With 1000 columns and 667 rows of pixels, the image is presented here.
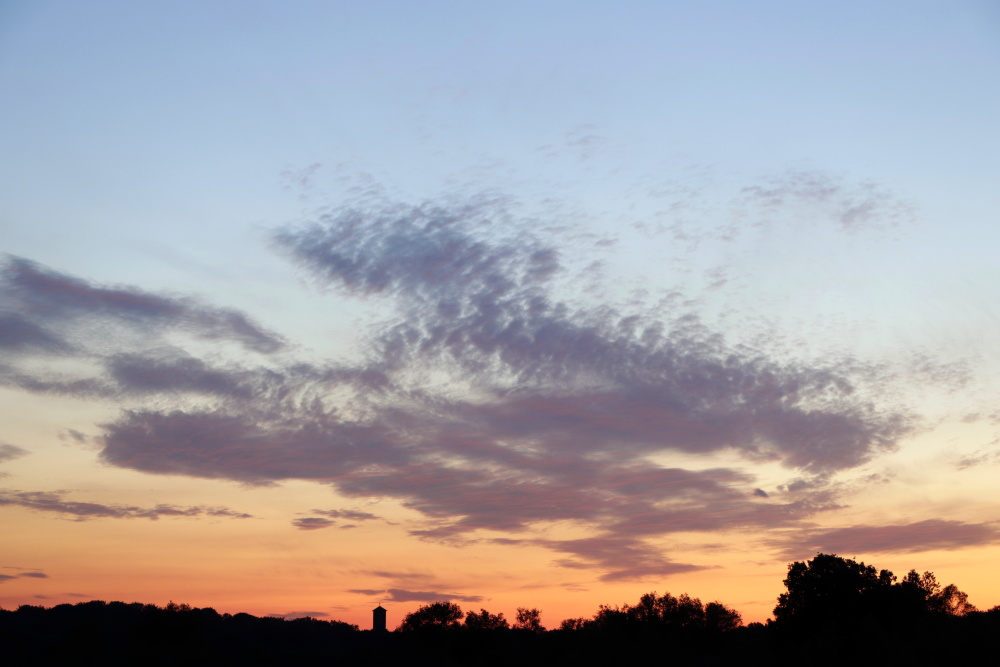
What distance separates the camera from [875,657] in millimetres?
62812

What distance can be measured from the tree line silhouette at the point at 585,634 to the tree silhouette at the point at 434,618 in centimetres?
19

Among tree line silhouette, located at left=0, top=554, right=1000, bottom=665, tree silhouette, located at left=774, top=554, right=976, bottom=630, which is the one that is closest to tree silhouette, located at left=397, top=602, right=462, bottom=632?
tree line silhouette, located at left=0, top=554, right=1000, bottom=665

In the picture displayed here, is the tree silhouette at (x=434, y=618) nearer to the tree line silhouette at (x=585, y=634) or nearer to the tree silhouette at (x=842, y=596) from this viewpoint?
the tree line silhouette at (x=585, y=634)

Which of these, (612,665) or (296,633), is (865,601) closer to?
(612,665)

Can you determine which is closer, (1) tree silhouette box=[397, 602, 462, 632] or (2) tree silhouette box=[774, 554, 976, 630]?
(2) tree silhouette box=[774, 554, 976, 630]

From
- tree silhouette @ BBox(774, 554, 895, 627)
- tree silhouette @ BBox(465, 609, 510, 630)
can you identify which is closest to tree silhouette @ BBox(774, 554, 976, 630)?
tree silhouette @ BBox(774, 554, 895, 627)

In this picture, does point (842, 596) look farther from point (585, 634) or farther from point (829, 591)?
point (585, 634)

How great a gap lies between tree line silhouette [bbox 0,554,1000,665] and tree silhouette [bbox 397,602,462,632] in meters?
0.19

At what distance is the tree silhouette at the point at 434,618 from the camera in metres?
144

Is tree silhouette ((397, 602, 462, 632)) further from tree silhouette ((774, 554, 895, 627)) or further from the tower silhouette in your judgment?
tree silhouette ((774, 554, 895, 627))

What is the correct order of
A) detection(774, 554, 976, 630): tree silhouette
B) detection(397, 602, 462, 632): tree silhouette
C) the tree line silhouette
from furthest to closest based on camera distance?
1. detection(397, 602, 462, 632): tree silhouette
2. detection(774, 554, 976, 630): tree silhouette
3. the tree line silhouette

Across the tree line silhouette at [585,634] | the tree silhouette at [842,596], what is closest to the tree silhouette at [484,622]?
the tree line silhouette at [585,634]

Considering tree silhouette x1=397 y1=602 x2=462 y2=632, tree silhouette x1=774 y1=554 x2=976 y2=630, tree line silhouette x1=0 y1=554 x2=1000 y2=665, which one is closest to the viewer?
tree line silhouette x1=0 y1=554 x2=1000 y2=665

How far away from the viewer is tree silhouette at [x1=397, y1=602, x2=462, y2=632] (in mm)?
144062
